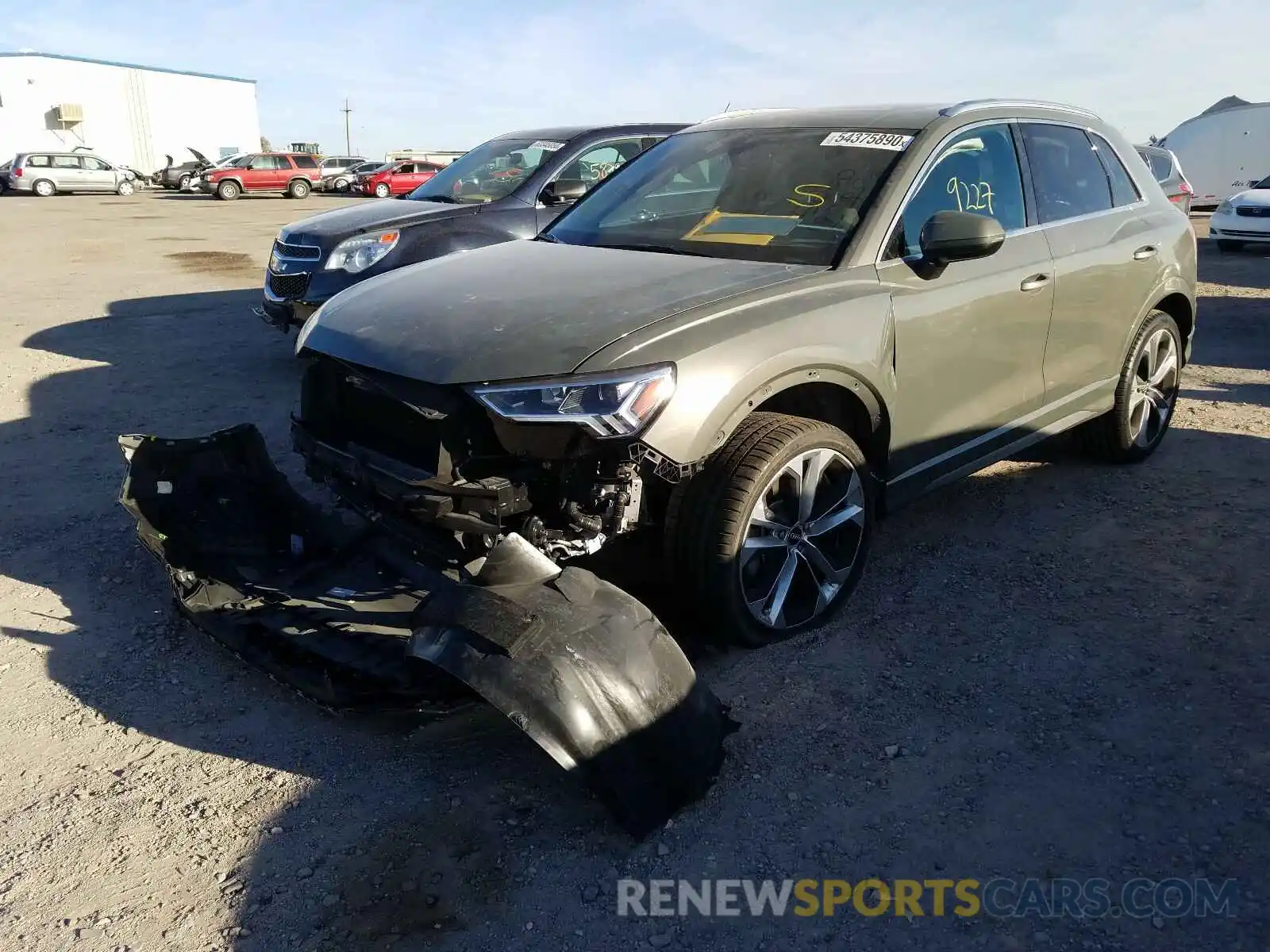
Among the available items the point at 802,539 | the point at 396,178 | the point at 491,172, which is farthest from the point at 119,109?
the point at 802,539

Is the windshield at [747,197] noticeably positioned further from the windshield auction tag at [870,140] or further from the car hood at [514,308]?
the car hood at [514,308]

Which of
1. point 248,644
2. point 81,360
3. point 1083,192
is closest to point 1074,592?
point 1083,192

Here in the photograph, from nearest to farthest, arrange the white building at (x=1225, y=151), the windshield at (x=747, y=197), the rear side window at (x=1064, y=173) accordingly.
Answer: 1. the windshield at (x=747, y=197)
2. the rear side window at (x=1064, y=173)
3. the white building at (x=1225, y=151)

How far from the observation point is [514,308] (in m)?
3.38

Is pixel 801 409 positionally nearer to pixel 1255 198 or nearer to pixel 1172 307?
pixel 1172 307

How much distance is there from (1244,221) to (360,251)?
13.7 metres

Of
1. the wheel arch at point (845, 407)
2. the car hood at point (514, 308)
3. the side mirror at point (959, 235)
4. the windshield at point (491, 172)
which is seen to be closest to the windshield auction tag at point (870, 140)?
the side mirror at point (959, 235)

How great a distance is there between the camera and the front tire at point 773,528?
128 inches

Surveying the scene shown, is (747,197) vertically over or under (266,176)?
over

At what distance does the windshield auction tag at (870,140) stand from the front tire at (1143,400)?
1995 mm

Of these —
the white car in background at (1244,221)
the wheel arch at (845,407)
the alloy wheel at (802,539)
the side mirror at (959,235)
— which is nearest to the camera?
the alloy wheel at (802,539)

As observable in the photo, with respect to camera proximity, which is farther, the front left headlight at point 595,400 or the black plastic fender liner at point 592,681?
the front left headlight at point 595,400

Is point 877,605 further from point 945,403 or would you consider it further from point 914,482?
point 945,403

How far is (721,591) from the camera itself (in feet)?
10.8
